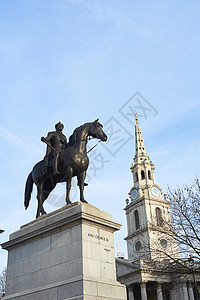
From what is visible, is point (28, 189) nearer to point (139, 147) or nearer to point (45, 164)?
point (45, 164)

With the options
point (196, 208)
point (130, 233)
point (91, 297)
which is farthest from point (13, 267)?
point (130, 233)

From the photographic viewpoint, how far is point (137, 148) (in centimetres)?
9425

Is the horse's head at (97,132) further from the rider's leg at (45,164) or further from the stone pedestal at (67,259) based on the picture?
the stone pedestal at (67,259)

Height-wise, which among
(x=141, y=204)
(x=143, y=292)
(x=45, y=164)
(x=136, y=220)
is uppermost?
(x=141, y=204)

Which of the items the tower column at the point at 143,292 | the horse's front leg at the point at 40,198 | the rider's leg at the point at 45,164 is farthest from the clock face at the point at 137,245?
the rider's leg at the point at 45,164

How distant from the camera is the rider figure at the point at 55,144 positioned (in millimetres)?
13371

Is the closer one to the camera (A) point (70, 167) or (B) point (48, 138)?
(A) point (70, 167)

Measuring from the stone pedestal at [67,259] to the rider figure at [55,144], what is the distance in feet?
6.64

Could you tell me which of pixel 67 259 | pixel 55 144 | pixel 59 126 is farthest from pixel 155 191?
pixel 67 259

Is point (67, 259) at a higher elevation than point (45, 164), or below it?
below

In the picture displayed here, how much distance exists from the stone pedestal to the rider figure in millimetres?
2024

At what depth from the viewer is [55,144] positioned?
1403cm

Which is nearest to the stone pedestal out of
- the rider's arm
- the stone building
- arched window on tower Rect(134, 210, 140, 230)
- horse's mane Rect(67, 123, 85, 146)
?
horse's mane Rect(67, 123, 85, 146)

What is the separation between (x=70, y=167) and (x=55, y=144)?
5.11ft
